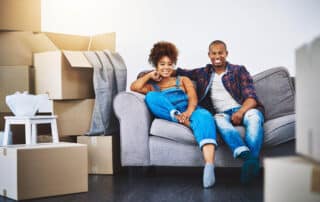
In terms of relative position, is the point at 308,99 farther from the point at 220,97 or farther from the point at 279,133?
the point at 220,97

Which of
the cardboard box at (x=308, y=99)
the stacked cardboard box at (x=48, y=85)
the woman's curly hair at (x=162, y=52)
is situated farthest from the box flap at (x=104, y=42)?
the cardboard box at (x=308, y=99)

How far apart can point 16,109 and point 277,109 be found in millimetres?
1663

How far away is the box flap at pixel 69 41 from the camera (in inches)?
148

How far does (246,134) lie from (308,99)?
163 cm

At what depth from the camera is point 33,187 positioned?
2.49m

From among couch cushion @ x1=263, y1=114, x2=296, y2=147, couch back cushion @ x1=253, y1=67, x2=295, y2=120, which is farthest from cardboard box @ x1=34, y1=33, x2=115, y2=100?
couch cushion @ x1=263, y1=114, x2=296, y2=147

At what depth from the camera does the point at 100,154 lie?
3334 mm

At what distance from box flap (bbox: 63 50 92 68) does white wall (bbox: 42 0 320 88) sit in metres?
0.85

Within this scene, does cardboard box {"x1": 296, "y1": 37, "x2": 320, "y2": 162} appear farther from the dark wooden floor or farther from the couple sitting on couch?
the couple sitting on couch

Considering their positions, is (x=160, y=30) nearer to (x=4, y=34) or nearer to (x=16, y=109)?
(x=4, y=34)

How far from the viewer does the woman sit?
2836mm

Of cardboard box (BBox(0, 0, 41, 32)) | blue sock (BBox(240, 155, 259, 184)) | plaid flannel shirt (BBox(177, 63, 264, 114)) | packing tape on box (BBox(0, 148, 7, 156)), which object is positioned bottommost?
blue sock (BBox(240, 155, 259, 184))

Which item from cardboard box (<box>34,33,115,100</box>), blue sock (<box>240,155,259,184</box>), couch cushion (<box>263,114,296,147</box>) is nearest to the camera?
blue sock (<box>240,155,259,184</box>)

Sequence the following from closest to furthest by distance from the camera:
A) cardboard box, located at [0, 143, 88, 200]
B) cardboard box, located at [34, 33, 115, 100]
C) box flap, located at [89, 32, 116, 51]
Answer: cardboard box, located at [0, 143, 88, 200] < cardboard box, located at [34, 33, 115, 100] < box flap, located at [89, 32, 116, 51]
